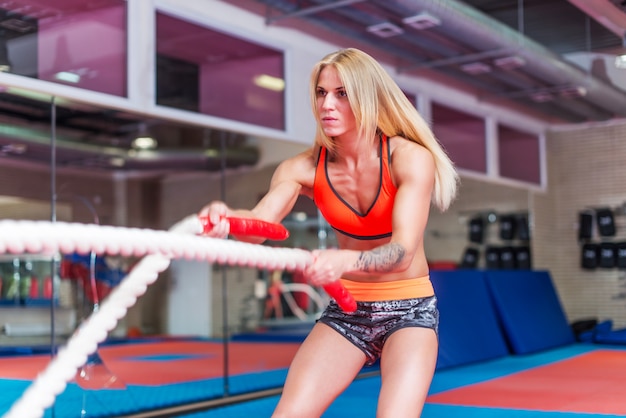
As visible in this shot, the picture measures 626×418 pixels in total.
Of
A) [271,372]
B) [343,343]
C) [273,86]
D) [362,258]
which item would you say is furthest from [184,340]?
[362,258]

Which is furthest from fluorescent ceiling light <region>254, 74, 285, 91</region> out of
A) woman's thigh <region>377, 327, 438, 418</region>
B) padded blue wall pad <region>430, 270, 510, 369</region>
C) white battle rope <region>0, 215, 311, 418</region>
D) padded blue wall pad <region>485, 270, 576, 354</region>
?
white battle rope <region>0, 215, 311, 418</region>

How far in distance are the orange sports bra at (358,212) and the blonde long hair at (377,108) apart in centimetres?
8

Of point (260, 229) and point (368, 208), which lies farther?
point (368, 208)

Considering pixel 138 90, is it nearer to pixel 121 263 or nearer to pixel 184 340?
pixel 121 263

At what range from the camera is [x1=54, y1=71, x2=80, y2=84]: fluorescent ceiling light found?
16.2 ft

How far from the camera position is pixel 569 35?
26.9ft

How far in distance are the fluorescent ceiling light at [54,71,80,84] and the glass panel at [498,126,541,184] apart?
6871mm

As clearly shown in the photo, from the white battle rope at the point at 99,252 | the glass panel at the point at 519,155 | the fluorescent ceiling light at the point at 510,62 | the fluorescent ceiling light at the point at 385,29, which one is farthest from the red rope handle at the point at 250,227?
the glass panel at the point at 519,155

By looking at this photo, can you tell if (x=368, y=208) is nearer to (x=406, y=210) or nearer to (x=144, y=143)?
(x=406, y=210)

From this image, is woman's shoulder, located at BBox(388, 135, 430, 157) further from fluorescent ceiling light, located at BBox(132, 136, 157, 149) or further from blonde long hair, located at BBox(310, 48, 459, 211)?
fluorescent ceiling light, located at BBox(132, 136, 157, 149)

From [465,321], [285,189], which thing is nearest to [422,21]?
[465,321]

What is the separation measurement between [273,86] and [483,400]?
320 cm

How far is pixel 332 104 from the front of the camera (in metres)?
2.42

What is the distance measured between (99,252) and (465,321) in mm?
7023
